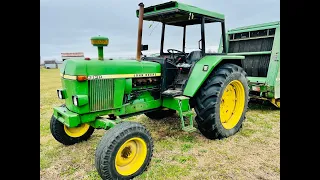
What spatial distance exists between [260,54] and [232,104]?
7.28 ft

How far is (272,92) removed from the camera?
210 inches

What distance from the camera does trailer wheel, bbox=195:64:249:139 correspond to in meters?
3.69

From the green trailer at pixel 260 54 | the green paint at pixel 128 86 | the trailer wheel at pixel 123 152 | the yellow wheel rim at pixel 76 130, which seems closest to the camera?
the trailer wheel at pixel 123 152

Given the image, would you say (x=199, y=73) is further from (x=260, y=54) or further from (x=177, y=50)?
(x=260, y=54)

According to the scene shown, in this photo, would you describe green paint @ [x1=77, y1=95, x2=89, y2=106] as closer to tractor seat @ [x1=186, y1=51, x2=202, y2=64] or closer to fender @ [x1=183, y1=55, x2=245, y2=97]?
fender @ [x1=183, y1=55, x2=245, y2=97]

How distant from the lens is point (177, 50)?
14.8ft

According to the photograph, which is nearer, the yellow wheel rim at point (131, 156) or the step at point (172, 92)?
the yellow wheel rim at point (131, 156)

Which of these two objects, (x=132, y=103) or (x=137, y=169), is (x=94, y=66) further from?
(x=137, y=169)

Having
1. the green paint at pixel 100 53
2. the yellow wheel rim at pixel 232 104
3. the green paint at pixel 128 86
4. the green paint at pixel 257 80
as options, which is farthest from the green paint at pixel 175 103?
the green paint at pixel 257 80

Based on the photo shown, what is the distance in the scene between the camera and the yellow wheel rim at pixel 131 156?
9.05ft

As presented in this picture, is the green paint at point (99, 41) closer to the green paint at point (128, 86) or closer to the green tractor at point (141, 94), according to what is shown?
the green tractor at point (141, 94)

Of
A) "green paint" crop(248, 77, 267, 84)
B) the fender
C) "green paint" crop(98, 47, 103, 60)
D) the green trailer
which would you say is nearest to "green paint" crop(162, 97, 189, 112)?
the fender
